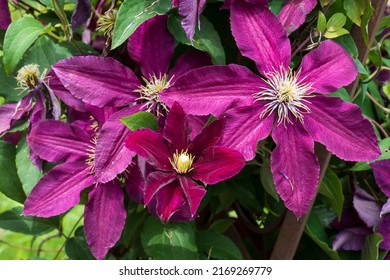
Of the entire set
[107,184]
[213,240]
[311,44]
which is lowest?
[213,240]

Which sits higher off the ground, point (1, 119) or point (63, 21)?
point (63, 21)

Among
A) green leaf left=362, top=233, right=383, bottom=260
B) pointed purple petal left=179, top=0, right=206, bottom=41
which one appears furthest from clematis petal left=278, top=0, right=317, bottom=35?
green leaf left=362, top=233, right=383, bottom=260

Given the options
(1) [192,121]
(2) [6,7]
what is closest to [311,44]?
(1) [192,121]

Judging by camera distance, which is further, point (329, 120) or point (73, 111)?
point (73, 111)

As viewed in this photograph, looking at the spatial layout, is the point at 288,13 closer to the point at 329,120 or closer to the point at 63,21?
the point at 329,120

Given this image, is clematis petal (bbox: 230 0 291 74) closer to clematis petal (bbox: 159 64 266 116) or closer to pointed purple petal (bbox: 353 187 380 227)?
clematis petal (bbox: 159 64 266 116)

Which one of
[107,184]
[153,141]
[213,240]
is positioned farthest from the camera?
[213,240]
